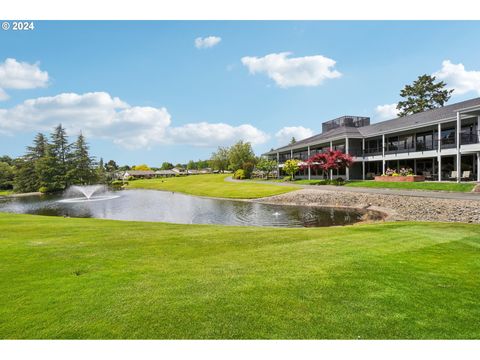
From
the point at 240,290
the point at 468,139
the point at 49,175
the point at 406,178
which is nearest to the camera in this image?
the point at 240,290

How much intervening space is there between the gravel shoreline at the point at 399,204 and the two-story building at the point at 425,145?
7507 mm

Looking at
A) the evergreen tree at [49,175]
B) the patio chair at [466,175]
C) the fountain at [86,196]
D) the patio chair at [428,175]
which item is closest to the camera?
the patio chair at [466,175]

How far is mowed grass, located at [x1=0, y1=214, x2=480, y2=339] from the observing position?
3.16 meters

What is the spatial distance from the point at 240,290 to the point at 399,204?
17795 millimetres

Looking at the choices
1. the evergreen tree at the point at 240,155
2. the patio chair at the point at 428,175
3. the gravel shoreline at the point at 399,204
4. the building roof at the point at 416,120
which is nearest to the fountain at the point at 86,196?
the gravel shoreline at the point at 399,204

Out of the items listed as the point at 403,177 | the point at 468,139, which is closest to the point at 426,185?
the point at 403,177

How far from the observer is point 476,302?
3.85 metres

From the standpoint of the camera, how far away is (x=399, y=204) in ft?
60.1

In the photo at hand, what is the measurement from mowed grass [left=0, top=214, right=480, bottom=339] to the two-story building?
70.3 feet

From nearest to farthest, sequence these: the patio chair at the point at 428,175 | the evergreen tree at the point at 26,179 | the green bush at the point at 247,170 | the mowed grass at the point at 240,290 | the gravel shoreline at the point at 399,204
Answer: the mowed grass at the point at 240,290 < the gravel shoreline at the point at 399,204 < the patio chair at the point at 428,175 < the evergreen tree at the point at 26,179 < the green bush at the point at 247,170

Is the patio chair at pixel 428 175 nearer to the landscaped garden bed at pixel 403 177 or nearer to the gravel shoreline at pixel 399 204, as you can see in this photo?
the landscaped garden bed at pixel 403 177

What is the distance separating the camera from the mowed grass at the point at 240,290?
10.4 ft

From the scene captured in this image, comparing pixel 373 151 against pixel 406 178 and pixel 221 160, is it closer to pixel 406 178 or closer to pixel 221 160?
pixel 406 178

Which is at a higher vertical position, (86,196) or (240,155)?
(240,155)
